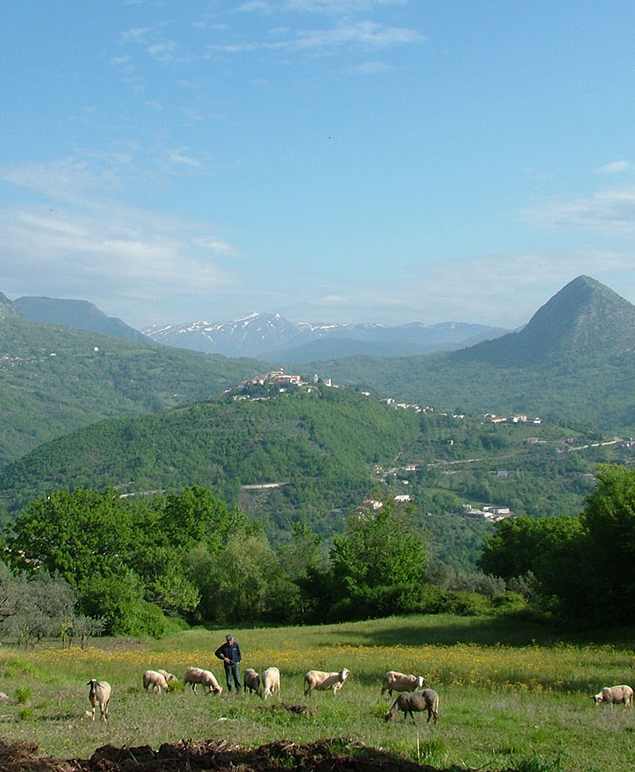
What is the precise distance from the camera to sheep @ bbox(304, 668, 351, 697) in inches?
728

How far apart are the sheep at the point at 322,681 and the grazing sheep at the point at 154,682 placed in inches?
142

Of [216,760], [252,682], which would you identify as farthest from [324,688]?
[216,760]

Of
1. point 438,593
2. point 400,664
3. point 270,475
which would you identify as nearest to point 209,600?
point 438,593

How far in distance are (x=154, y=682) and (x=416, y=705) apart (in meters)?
7.46

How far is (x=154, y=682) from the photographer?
1920 cm

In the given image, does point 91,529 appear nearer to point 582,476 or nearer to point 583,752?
point 583,752

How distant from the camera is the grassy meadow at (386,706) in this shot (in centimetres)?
1234

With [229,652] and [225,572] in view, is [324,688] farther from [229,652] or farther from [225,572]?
[225,572]

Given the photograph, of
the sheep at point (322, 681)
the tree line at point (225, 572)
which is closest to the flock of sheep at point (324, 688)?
the sheep at point (322, 681)

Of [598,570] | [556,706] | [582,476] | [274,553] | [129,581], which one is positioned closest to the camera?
[556,706]

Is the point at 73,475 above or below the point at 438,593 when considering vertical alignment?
below

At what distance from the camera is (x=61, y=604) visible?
138ft

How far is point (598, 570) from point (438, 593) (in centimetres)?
1699

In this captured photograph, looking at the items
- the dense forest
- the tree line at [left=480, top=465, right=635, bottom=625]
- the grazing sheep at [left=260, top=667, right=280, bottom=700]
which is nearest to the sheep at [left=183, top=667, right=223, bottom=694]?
the grazing sheep at [left=260, top=667, right=280, bottom=700]
